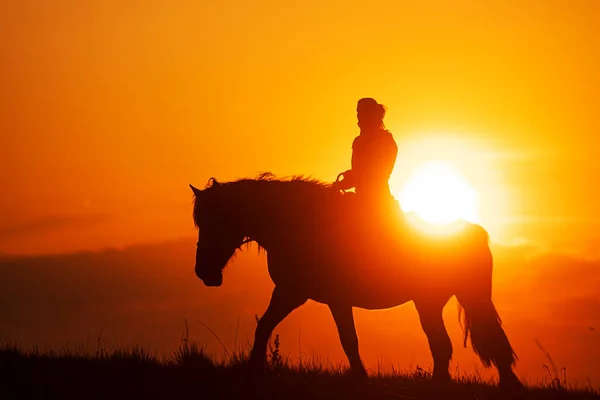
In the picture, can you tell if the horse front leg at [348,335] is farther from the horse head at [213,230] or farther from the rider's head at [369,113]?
the rider's head at [369,113]

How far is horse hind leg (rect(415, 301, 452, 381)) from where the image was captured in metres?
12.2

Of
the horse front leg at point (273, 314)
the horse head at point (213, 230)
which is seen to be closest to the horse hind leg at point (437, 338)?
the horse front leg at point (273, 314)

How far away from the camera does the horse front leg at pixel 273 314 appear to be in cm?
1135

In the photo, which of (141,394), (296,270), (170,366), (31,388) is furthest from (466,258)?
(31,388)

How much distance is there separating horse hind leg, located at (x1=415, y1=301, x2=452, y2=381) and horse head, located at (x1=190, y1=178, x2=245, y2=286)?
10.3ft

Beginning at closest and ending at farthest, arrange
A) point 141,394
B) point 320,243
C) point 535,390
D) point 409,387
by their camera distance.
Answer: point 141,394 → point 409,387 → point 535,390 → point 320,243

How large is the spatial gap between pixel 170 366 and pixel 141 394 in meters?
1.68

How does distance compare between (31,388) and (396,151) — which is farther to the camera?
(396,151)

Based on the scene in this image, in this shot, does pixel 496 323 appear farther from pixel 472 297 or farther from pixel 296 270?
pixel 296 270

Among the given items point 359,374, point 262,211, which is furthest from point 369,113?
point 359,374

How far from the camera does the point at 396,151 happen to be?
12.3m

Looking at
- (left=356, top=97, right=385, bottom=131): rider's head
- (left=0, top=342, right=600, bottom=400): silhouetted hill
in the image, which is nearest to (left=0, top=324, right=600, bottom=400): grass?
(left=0, top=342, right=600, bottom=400): silhouetted hill

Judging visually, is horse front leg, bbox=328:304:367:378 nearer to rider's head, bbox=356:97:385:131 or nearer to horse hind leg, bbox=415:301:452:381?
horse hind leg, bbox=415:301:452:381

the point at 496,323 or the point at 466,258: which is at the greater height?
the point at 466,258
